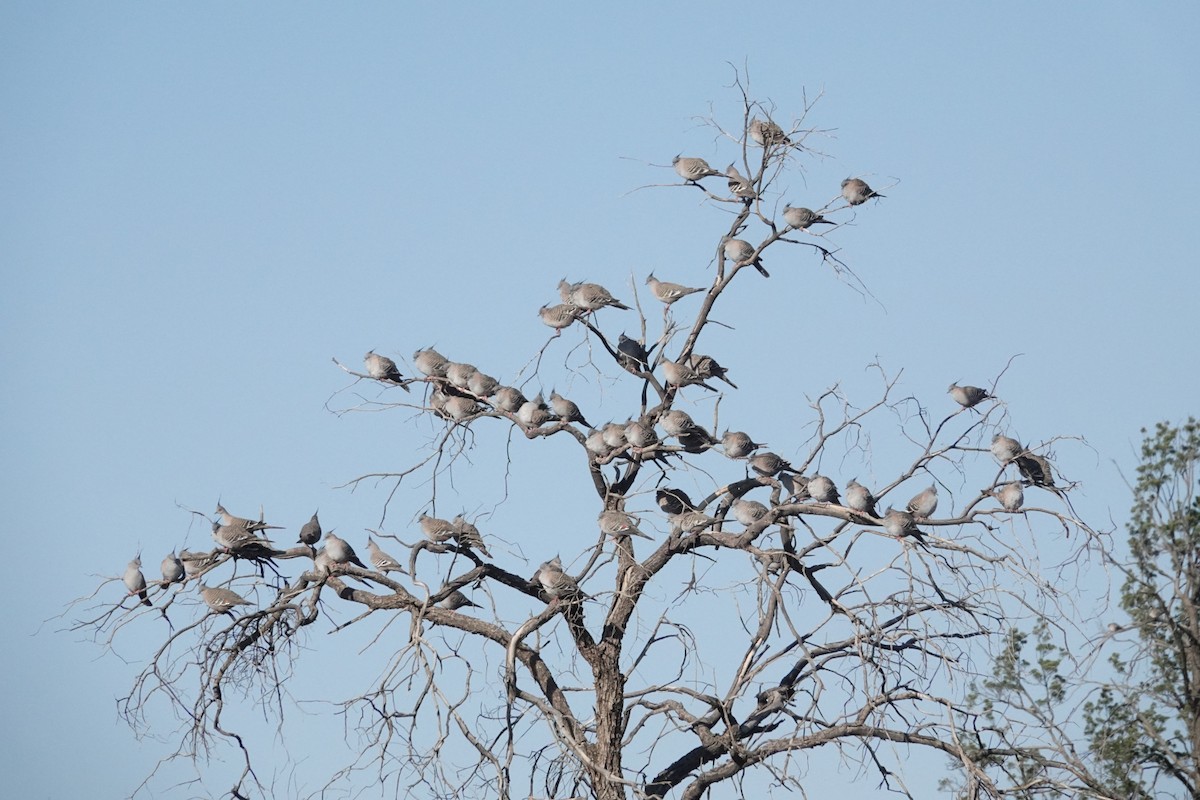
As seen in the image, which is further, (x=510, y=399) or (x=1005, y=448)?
(x=510, y=399)

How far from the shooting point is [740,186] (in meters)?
10.6

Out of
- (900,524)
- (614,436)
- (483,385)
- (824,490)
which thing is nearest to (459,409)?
(483,385)

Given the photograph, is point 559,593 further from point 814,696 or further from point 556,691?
point 814,696

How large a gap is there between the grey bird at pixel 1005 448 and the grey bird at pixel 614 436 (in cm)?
239

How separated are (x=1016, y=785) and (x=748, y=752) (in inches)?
66.2

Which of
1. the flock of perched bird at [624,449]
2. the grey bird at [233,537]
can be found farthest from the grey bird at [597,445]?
the grey bird at [233,537]

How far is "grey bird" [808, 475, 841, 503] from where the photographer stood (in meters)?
10.0

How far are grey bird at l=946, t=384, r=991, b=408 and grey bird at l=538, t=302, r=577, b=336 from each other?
274 cm

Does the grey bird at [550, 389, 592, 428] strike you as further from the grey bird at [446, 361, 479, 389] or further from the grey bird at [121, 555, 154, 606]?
the grey bird at [121, 555, 154, 606]

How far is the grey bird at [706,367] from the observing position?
10.6m

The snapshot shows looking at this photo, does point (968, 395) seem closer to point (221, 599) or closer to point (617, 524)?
point (617, 524)

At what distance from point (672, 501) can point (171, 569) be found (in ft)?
11.5

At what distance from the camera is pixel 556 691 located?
10094mm

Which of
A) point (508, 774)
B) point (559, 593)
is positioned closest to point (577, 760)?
point (508, 774)
